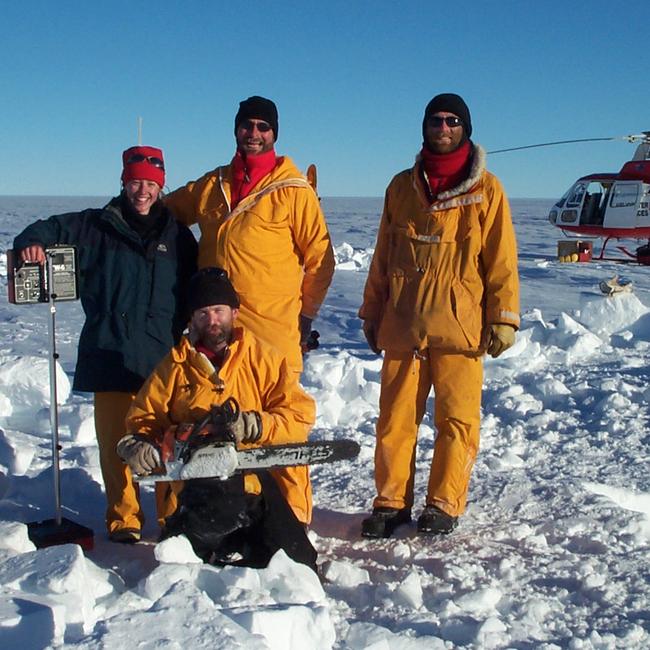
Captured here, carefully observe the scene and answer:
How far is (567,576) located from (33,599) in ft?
6.32

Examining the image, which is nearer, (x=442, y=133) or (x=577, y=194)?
(x=442, y=133)

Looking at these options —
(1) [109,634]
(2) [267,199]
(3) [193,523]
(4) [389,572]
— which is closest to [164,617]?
(1) [109,634]

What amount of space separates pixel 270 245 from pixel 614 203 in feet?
58.2

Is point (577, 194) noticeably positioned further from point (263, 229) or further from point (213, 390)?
point (213, 390)

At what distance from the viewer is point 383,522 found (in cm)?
368

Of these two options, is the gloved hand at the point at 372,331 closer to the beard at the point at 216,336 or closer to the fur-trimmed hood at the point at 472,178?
the fur-trimmed hood at the point at 472,178

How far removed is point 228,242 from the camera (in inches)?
141

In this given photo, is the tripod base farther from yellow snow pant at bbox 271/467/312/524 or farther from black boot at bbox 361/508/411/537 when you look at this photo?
black boot at bbox 361/508/411/537

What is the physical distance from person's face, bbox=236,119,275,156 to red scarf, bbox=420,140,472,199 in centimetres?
67

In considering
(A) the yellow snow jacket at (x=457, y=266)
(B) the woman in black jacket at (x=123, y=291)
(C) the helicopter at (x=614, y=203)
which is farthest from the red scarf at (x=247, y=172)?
(C) the helicopter at (x=614, y=203)

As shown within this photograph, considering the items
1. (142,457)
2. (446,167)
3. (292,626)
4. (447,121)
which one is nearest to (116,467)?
(142,457)

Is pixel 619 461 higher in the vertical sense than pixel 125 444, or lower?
lower

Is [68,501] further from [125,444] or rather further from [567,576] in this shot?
[567,576]

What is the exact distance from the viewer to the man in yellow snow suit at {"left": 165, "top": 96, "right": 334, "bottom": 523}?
3602mm
